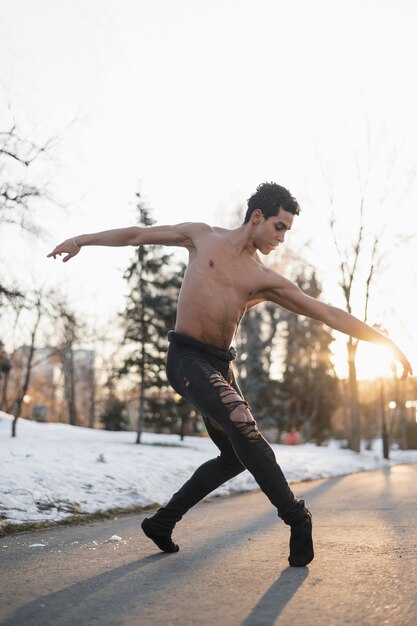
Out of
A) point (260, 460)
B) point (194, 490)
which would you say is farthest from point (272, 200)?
point (194, 490)

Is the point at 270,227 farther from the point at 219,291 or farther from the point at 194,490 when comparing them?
the point at 194,490

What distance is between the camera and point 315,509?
6980 mm

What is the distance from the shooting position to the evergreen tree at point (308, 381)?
50.3m

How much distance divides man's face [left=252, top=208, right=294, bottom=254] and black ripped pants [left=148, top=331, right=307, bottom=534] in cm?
64

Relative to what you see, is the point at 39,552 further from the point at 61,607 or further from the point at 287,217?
the point at 287,217

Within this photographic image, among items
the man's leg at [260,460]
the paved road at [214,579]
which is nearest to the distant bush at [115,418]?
the paved road at [214,579]

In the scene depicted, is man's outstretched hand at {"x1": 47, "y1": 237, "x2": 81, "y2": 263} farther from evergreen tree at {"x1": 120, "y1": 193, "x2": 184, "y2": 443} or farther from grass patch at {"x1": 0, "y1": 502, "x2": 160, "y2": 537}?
evergreen tree at {"x1": 120, "y1": 193, "x2": 184, "y2": 443}

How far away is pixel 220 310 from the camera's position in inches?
150

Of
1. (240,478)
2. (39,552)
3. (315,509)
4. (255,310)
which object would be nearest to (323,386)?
(255,310)

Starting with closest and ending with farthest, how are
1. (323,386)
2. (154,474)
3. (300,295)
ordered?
1. (300,295)
2. (154,474)
3. (323,386)

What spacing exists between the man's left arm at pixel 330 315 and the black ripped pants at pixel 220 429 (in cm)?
44

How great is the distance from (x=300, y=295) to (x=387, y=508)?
367cm

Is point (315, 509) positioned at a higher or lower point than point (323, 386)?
lower

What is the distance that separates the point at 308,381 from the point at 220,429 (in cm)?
4779
